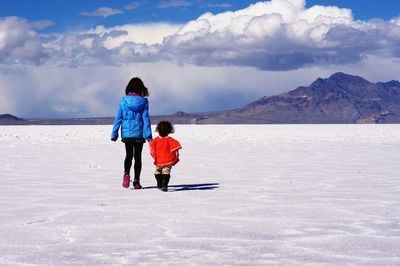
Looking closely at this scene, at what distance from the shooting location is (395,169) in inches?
449

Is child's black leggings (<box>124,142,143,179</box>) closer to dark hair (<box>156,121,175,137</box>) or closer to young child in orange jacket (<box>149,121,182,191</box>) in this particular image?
young child in orange jacket (<box>149,121,182,191</box>)

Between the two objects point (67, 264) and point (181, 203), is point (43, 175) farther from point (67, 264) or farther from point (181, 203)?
point (67, 264)

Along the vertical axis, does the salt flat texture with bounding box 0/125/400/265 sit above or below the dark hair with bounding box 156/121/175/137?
below

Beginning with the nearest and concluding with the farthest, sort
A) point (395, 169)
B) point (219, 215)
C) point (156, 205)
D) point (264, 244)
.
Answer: point (264, 244) → point (219, 215) → point (156, 205) → point (395, 169)

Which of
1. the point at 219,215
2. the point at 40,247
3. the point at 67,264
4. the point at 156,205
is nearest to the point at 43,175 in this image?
the point at 156,205

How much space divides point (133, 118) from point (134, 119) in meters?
0.02

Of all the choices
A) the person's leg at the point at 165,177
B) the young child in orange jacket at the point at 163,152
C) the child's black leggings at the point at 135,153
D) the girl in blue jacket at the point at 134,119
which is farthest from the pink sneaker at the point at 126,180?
the person's leg at the point at 165,177

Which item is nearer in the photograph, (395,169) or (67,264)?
(67,264)

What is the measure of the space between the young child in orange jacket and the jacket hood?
15.4 inches

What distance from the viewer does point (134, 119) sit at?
8242mm

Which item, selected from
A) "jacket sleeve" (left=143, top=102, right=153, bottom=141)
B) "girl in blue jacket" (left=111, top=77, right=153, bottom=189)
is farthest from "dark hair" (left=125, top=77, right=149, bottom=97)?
"jacket sleeve" (left=143, top=102, right=153, bottom=141)

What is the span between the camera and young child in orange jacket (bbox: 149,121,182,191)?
805 centimetres

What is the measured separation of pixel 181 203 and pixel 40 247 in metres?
2.57

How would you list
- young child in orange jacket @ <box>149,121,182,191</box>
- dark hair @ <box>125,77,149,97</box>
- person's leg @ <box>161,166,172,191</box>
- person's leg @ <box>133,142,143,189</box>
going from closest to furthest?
person's leg @ <box>161,166,172,191</box> → young child in orange jacket @ <box>149,121,182,191</box> → person's leg @ <box>133,142,143,189</box> → dark hair @ <box>125,77,149,97</box>
